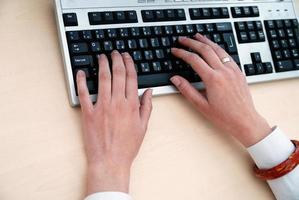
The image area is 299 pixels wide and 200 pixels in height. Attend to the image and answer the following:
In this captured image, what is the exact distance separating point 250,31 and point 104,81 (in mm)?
305

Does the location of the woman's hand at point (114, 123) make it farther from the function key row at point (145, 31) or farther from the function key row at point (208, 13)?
the function key row at point (208, 13)

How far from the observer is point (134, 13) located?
2.16 ft

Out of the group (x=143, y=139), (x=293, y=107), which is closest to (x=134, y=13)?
(x=143, y=139)

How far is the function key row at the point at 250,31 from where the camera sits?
73 cm

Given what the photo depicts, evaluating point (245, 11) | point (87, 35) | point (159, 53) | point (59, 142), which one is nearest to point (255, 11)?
point (245, 11)

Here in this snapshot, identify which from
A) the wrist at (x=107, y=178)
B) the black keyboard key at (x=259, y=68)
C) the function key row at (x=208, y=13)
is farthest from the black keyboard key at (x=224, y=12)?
the wrist at (x=107, y=178)

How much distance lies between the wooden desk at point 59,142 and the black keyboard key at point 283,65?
0.17 m

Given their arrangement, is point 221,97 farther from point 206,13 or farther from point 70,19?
point 70,19

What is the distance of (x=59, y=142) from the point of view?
1.85ft

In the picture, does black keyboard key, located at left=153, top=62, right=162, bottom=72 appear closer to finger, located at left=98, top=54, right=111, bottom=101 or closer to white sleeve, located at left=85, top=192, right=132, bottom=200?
finger, located at left=98, top=54, right=111, bottom=101

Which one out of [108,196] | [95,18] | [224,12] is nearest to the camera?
[108,196]

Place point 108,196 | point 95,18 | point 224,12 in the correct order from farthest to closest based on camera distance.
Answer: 1. point 224,12
2. point 95,18
3. point 108,196

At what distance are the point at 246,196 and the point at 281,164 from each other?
74 millimetres

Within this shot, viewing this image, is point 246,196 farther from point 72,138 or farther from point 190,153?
point 72,138
